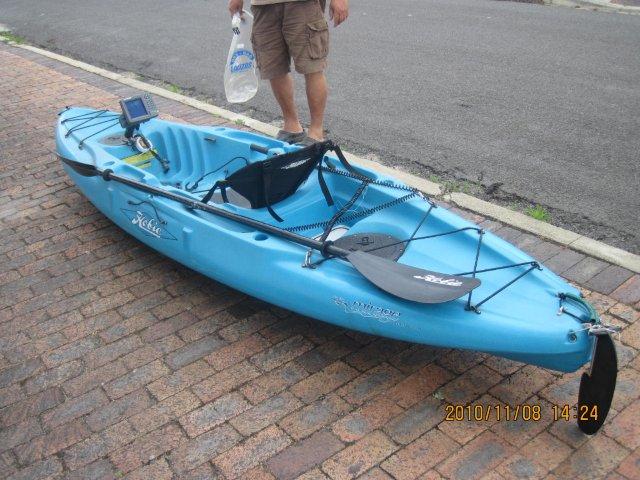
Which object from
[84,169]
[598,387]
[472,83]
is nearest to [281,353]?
[598,387]

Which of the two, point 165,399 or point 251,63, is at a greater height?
point 251,63

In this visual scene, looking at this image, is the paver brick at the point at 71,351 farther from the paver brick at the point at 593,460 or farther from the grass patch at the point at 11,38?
the grass patch at the point at 11,38

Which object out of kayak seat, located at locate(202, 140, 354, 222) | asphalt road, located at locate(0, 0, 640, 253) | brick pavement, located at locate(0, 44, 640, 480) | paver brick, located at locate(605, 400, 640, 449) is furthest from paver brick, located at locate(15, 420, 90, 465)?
asphalt road, located at locate(0, 0, 640, 253)

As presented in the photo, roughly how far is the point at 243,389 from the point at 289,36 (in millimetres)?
2883

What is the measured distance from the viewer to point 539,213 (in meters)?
4.48

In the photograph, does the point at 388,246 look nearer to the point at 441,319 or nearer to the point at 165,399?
the point at 441,319

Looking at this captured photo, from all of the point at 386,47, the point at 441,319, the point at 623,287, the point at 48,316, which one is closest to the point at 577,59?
the point at 386,47

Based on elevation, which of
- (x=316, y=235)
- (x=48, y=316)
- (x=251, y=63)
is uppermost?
(x=251, y=63)

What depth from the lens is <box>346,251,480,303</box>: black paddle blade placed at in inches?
114

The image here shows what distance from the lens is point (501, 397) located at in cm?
305

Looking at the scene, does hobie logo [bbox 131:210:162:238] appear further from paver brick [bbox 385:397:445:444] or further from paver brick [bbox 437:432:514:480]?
paver brick [bbox 437:432:514:480]

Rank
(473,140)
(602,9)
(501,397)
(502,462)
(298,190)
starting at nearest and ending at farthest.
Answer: (502,462), (501,397), (298,190), (473,140), (602,9)

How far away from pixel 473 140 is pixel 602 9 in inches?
221
